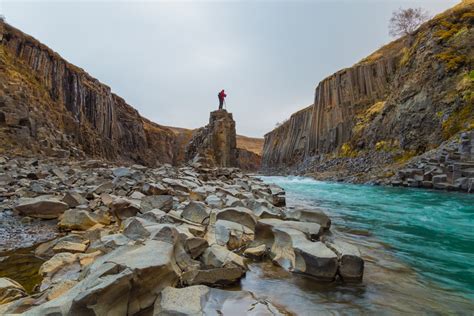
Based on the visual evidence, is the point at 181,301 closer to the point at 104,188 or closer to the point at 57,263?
the point at 57,263

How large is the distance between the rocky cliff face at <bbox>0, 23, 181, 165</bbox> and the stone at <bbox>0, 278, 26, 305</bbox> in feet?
52.5

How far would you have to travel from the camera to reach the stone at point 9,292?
7.31 feet

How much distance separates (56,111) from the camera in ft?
86.5

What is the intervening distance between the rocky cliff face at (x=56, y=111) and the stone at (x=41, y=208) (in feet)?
42.2

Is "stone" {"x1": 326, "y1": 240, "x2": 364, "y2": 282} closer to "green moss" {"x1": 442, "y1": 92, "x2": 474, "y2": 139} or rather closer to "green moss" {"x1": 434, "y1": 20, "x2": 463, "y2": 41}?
"green moss" {"x1": 442, "y1": 92, "x2": 474, "y2": 139}

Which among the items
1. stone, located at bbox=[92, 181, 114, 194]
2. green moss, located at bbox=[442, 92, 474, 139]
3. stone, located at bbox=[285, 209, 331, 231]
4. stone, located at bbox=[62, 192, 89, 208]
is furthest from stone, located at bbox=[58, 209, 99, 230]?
green moss, located at bbox=[442, 92, 474, 139]

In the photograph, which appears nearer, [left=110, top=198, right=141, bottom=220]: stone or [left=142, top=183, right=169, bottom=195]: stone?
[left=110, top=198, right=141, bottom=220]: stone

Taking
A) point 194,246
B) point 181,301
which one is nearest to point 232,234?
point 194,246

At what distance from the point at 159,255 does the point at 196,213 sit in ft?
7.47

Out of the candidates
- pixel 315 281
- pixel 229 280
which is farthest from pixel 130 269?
pixel 315 281

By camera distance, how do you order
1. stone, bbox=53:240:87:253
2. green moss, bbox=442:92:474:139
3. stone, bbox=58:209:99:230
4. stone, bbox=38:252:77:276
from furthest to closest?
green moss, bbox=442:92:474:139 < stone, bbox=58:209:99:230 < stone, bbox=53:240:87:253 < stone, bbox=38:252:77:276

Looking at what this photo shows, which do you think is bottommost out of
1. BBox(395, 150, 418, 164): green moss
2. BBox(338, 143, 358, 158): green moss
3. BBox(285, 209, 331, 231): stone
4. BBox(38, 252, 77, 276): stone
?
BBox(38, 252, 77, 276): stone

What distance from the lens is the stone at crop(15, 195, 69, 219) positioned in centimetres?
489

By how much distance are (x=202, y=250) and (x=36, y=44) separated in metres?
34.5
